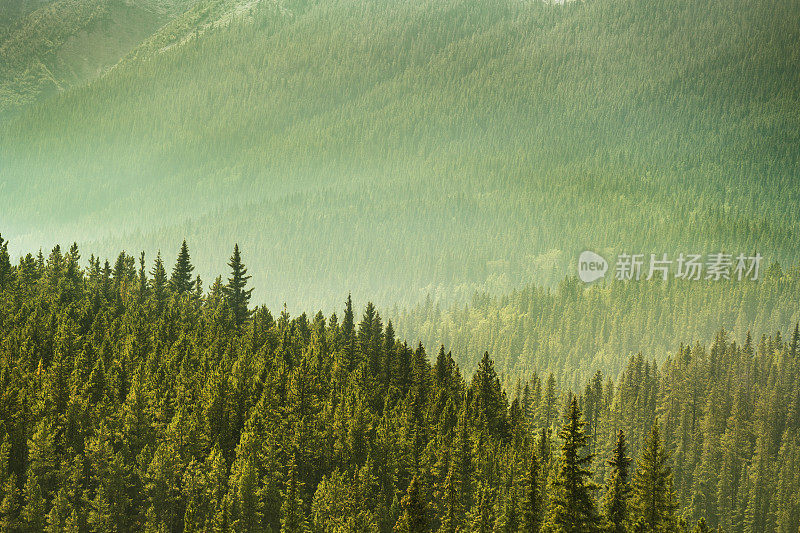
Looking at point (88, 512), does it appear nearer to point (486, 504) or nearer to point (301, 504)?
point (301, 504)

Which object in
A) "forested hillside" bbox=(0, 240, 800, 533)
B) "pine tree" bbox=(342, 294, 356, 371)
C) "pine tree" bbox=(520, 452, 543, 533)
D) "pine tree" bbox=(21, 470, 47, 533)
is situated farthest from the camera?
"pine tree" bbox=(342, 294, 356, 371)

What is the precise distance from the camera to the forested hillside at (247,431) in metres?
74.6

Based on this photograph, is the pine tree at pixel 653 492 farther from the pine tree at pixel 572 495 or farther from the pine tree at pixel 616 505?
the pine tree at pixel 572 495

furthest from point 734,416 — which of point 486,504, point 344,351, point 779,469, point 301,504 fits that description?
point 301,504

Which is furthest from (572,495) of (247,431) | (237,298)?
(237,298)

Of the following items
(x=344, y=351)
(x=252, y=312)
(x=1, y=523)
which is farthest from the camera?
(x=252, y=312)

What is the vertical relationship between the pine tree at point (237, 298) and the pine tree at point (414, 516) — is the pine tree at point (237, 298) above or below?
above

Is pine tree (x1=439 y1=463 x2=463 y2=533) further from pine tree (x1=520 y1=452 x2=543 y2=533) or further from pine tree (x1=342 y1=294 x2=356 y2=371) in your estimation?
pine tree (x1=342 y1=294 x2=356 y2=371)

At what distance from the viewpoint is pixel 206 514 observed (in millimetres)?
82625

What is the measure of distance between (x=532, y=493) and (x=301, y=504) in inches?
1083

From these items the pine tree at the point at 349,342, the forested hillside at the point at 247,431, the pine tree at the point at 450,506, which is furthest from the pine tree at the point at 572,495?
the pine tree at the point at 349,342

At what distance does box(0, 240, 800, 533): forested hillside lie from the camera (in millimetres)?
74625

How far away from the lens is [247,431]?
89.3 metres

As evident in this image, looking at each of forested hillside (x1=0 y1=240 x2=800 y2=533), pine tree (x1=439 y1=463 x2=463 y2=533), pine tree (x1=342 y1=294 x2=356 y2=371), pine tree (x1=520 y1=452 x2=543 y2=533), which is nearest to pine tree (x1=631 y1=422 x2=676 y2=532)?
forested hillside (x1=0 y1=240 x2=800 y2=533)
